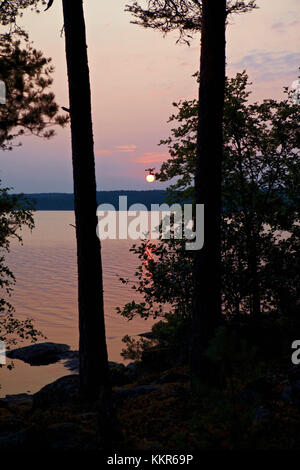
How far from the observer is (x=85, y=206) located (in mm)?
8719

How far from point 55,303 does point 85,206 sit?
32186 mm

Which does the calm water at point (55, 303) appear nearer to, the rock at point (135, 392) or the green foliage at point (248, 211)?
the green foliage at point (248, 211)

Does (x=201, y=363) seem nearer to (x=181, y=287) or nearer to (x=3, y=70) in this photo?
(x=181, y=287)

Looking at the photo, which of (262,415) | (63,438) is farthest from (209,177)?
(63,438)

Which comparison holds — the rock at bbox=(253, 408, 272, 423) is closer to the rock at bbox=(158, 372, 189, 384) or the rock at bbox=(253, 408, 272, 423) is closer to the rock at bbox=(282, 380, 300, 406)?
the rock at bbox=(282, 380, 300, 406)

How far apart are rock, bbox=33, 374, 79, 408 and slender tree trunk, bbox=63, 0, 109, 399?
0.69 meters

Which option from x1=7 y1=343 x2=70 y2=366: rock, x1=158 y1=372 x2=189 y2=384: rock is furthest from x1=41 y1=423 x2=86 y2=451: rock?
x1=7 y1=343 x2=70 y2=366: rock

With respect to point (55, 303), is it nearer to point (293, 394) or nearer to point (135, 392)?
point (135, 392)

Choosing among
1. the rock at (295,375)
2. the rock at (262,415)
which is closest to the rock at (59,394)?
the rock at (262,415)

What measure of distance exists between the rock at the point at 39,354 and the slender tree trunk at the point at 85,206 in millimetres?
15052

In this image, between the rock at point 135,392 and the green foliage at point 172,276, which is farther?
the green foliage at point 172,276

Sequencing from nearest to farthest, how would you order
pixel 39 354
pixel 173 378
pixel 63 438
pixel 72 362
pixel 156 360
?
pixel 63 438 → pixel 173 378 → pixel 156 360 → pixel 72 362 → pixel 39 354

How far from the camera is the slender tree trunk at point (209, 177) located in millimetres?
7898

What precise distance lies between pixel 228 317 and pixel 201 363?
5601mm
